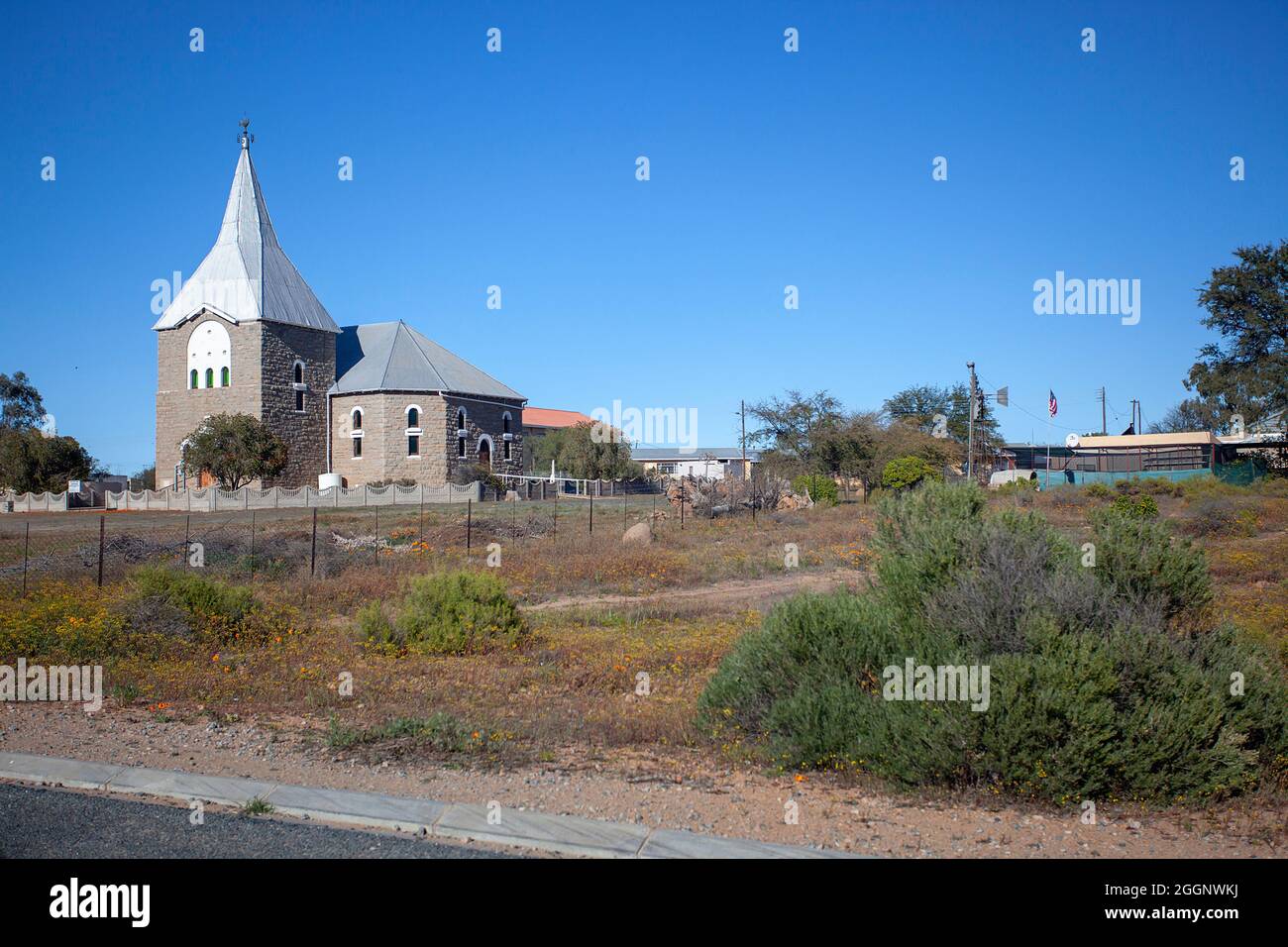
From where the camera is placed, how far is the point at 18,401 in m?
69.7

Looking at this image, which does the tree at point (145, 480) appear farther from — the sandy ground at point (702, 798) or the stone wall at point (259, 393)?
the sandy ground at point (702, 798)

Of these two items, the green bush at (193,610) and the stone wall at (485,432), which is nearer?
the green bush at (193,610)

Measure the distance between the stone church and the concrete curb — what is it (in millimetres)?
47674

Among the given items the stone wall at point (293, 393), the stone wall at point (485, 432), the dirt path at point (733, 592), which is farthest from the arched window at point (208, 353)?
the dirt path at point (733, 592)

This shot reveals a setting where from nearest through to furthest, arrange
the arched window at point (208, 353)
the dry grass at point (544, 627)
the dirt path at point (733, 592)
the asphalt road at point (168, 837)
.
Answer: the asphalt road at point (168, 837)
the dry grass at point (544, 627)
the dirt path at point (733, 592)
the arched window at point (208, 353)

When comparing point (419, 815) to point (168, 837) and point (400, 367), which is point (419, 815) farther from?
point (400, 367)

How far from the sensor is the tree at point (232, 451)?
48625mm

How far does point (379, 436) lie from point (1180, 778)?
52.6 m

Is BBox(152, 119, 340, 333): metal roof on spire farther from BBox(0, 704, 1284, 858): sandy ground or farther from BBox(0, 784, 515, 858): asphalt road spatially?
BBox(0, 784, 515, 858): asphalt road

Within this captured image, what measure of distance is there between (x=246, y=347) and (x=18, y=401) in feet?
98.5

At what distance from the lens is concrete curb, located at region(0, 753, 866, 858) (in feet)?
17.9

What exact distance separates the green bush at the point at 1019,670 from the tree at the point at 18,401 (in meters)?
77.1

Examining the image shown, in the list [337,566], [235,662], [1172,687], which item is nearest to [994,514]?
[1172,687]

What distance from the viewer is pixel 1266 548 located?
69.7 ft
